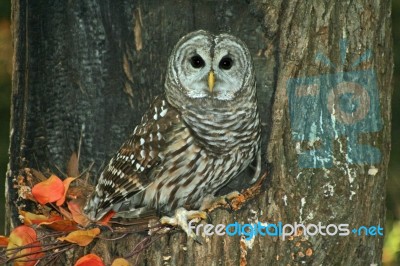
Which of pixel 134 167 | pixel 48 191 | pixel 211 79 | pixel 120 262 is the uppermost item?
pixel 211 79

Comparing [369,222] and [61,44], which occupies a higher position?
[61,44]

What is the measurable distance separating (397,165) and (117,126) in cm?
193

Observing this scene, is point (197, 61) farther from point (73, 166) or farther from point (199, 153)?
point (73, 166)

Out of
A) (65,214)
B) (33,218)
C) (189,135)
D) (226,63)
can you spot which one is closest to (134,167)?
(189,135)

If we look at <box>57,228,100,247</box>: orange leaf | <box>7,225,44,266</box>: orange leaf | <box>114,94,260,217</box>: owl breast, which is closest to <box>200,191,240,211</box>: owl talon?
<box>114,94,260,217</box>: owl breast

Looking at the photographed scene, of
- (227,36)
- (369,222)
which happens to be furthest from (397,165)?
(227,36)

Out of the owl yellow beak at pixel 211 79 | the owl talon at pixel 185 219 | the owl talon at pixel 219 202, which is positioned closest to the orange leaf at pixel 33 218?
the owl talon at pixel 185 219

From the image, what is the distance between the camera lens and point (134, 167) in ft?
15.6

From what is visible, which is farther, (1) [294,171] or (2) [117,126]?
(2) [117,126]

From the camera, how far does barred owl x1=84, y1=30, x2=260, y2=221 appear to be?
4.73 metres

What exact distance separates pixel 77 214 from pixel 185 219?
2.01ft

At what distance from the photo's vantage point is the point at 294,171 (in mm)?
4613

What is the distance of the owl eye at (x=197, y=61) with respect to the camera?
471cm

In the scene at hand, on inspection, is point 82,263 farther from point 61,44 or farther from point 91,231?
point 61,44
